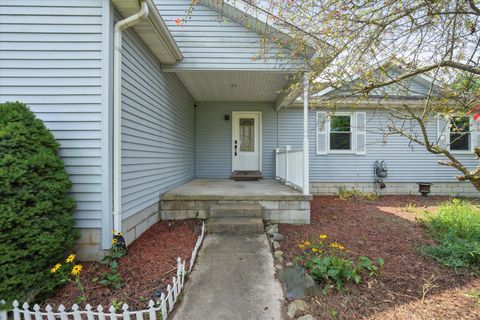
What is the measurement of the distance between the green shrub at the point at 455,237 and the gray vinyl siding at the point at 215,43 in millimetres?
3773

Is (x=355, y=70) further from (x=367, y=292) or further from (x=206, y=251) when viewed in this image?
(x=206, y=251)

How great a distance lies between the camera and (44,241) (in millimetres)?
2098

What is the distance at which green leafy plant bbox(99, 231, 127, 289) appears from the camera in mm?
2271

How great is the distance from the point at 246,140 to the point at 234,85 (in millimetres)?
2208

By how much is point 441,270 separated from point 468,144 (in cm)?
737

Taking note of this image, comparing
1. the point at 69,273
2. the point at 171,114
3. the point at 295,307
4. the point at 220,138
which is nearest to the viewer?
the point at 295,307

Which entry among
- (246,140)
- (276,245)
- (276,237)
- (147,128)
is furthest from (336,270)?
(246,140)

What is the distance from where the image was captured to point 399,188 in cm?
762

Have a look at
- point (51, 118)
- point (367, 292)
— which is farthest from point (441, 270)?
point (51, 118)

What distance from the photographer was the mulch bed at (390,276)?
2.02 meters

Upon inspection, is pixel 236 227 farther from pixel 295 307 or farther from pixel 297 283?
pixel 295 307

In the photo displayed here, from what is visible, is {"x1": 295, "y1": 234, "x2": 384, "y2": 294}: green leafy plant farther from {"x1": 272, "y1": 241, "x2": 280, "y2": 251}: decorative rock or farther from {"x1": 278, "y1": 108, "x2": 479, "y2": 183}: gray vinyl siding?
{"x1": 278, "y1": 108, "x2": 479, "y2": 183}: gray vinyl siding

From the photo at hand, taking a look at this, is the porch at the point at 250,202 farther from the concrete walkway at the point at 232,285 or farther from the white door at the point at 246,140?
the white door at the point at 246,140

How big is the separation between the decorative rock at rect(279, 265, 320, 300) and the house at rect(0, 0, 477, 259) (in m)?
1.88
